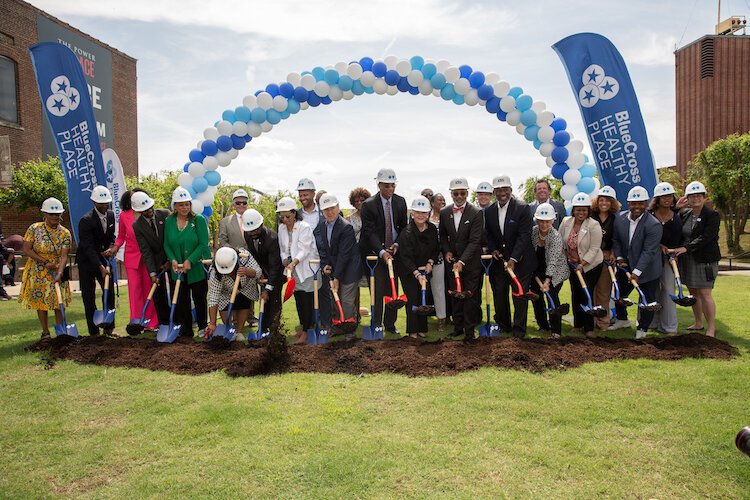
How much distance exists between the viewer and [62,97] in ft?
31.0

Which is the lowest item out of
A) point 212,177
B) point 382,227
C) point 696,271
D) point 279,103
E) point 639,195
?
point 696,271

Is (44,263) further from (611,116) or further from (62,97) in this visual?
(611,116)

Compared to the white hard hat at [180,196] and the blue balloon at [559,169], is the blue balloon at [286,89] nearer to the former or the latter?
the white hard hat at [180,196]

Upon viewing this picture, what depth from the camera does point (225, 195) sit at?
38625 mm

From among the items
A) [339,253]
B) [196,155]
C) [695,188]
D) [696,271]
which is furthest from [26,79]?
[696,271]

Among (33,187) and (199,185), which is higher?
(33,187)

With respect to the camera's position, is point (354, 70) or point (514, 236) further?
point (354, 70)

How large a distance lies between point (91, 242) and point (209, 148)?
2468mm

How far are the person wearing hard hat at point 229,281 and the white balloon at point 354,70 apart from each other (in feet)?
11.8

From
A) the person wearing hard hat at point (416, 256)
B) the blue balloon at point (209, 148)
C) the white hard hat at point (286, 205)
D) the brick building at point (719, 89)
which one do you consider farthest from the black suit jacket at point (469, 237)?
the brick building at point (719, 89)

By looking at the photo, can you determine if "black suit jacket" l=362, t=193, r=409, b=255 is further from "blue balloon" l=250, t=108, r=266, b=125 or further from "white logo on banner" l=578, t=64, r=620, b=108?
"white logo on banner" l=578, t=64, r=620, b=108

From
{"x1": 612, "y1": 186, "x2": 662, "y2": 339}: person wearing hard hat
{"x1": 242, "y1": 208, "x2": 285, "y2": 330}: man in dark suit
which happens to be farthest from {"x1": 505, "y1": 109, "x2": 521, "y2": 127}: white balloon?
{"x1": 242, "y1": 208, "x2": 285, "y2": 330}: man in dark suit

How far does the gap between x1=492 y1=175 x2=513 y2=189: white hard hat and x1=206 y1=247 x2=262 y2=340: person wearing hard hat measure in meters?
3.38

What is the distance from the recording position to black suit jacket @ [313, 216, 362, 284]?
7289mm
